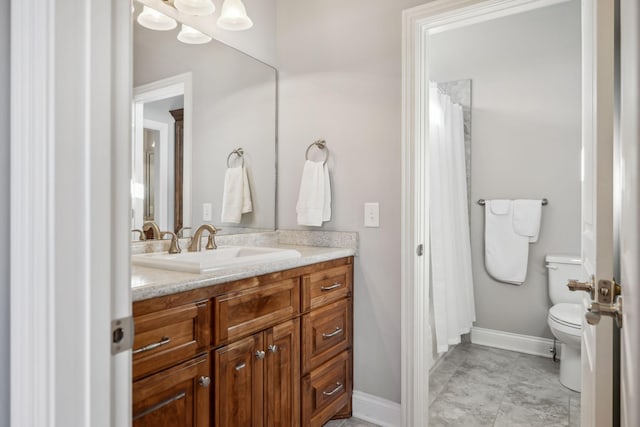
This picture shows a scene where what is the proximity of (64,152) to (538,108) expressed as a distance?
327 centimetres

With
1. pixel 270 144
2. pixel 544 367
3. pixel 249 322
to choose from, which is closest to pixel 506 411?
pixel 544 367

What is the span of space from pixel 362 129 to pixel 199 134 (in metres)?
0.86

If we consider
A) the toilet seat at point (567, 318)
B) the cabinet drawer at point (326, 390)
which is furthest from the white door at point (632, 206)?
the toilet seat at point (567, 318)

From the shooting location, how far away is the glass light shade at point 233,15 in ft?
6.31

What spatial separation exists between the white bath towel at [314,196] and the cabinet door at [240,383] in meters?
0.82

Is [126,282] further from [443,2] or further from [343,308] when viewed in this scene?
[443,2]

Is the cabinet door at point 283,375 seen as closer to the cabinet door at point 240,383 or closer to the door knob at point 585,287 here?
the cabinet door at point 240,383

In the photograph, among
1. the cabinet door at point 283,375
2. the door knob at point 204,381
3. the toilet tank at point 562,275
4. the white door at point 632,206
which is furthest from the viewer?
the toilet tank at point 562,275

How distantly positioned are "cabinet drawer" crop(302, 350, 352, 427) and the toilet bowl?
4.50 ft

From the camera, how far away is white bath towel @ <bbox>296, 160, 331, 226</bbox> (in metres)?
2.14

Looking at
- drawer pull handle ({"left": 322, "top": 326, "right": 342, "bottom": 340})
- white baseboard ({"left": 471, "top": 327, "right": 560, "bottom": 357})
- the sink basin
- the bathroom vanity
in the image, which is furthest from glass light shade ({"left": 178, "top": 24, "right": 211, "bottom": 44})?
white baseboard ({"left": 471, "top": 327, "right": 560, "bottom": 357})

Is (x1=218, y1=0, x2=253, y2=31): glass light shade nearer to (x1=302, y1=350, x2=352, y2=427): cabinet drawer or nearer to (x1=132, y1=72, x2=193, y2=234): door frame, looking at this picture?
(x1=132, y1=72, x2=193, y2=234): door frame

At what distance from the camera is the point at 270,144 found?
93.4 inches

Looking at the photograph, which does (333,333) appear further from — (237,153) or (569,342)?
(569,342)
